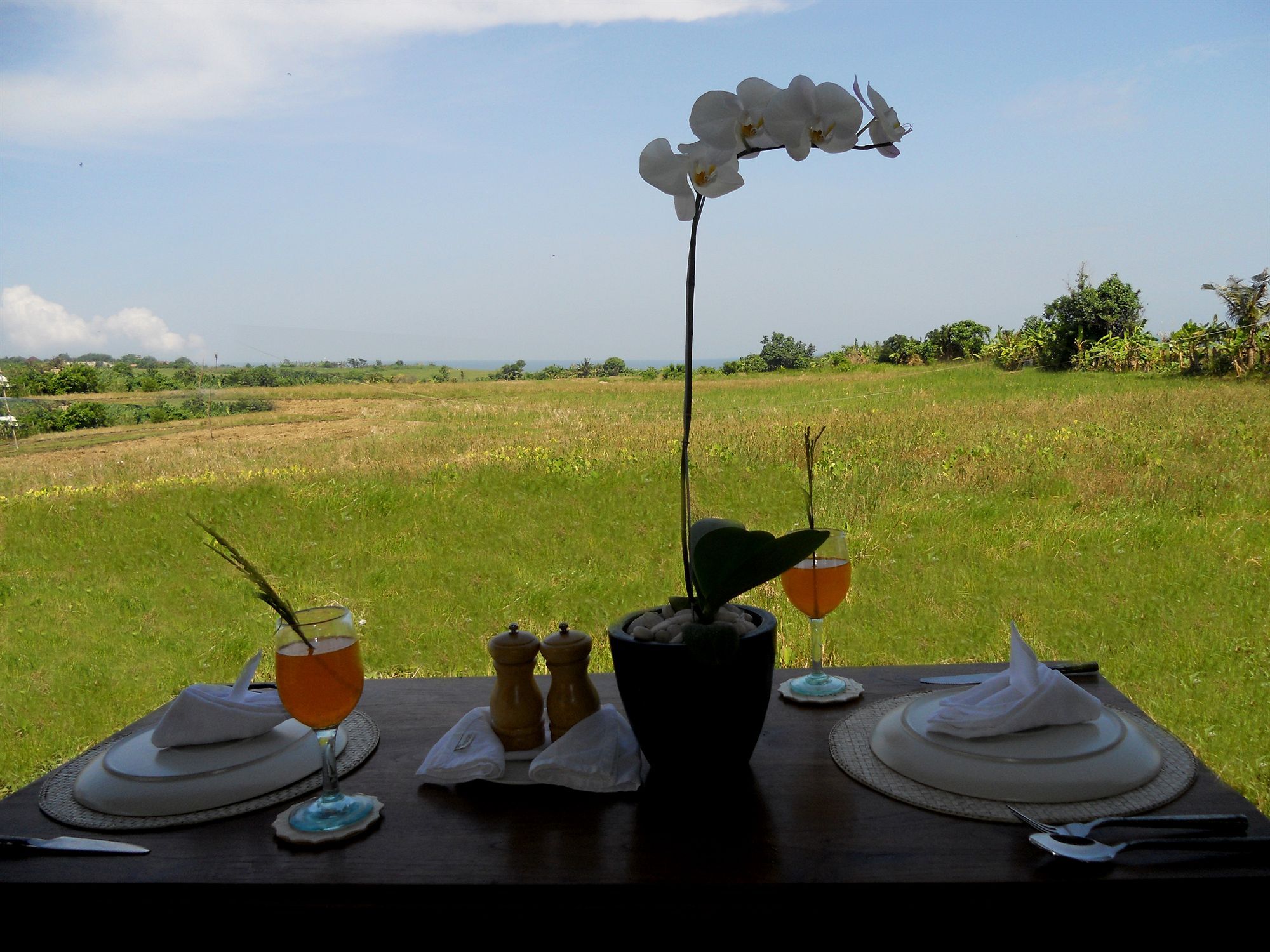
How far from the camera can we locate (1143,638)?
101 inches

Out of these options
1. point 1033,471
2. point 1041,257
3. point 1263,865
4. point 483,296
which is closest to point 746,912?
point 1263,865

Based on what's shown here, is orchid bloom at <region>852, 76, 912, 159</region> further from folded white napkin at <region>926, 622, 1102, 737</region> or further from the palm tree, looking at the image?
the palm tree

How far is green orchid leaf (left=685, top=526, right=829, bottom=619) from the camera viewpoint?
2.34ft

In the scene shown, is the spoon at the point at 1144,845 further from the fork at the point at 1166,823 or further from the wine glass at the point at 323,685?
the wine glass at the point at 323,685

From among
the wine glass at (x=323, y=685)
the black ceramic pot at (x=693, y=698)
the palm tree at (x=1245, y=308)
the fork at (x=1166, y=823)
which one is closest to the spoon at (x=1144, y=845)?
the fork at (x=1166, y=823)

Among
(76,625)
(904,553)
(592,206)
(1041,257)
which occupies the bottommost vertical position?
(76,625)

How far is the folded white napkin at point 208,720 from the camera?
2.64 ft

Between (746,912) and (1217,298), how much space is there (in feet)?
23.8

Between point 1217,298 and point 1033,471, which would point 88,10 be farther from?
point 1217,298

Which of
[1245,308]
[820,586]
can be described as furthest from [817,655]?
[1245,308]

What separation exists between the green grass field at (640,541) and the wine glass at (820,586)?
42 cm

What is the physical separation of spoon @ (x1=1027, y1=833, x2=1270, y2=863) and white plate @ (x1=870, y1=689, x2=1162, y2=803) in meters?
0.07

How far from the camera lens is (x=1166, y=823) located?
63 cm

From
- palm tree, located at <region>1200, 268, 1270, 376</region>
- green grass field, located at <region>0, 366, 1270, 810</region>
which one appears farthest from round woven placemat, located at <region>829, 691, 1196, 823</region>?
palm tree, located at <region>1200, 268, 1270, 376</region>
